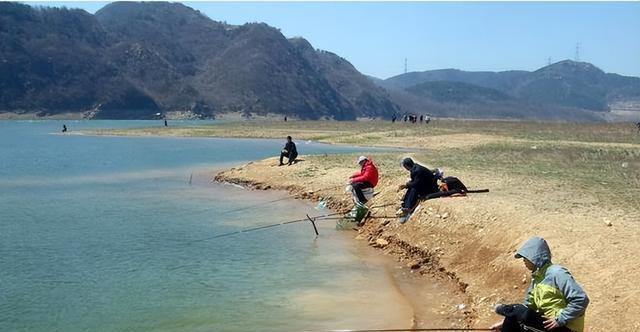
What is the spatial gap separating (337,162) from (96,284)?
57.5ft

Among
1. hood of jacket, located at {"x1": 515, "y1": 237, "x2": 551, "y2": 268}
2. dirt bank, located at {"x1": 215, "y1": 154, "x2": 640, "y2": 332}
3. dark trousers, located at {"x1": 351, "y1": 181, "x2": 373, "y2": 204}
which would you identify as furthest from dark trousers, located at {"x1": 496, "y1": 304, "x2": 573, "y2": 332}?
dark trousers, located at {"x1": 351, "y1": 181, "x2": 373, "y2": 204}

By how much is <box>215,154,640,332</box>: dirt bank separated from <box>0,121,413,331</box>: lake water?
3.33 feet

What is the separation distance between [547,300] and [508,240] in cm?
542

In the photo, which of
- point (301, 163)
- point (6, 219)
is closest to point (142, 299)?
point (6, 219)

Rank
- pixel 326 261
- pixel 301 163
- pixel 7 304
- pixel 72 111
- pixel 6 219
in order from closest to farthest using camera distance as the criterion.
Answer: pixel 7 304, pixel 326 261, pixel 6 219, pixel 301 163, pixel 72 111

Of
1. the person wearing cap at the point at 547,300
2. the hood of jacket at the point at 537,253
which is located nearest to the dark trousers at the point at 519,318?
the person wearing cap at the point at 547,300

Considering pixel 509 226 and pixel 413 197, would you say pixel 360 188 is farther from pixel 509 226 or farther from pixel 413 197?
pixel 509 226

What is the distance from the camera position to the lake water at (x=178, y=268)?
1055cm

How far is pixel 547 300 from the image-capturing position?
22.9 feet

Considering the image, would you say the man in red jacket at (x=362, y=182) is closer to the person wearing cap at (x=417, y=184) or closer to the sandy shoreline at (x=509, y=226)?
the sandy shoreline at (x=509, y=226)

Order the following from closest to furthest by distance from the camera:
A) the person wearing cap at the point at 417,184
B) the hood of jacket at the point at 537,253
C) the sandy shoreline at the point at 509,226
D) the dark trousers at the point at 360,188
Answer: the hood of jacket at the point at 537,253, the sandy shoreline at the point at 509,226, the person wearing cap at the point at 417,184, the dark trousers at the point at 360,188

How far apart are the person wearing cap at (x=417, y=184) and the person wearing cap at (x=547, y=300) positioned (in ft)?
27.8

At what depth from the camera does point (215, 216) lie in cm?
1989

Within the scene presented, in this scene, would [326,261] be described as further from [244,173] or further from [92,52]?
[92,52]
